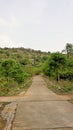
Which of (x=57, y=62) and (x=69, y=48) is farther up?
(x=69, y=48)

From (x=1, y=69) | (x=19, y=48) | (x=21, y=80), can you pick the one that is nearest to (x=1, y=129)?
(x=1, y=69)

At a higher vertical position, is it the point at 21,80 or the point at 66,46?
the point at 66,46

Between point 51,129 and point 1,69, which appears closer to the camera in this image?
point 51,129

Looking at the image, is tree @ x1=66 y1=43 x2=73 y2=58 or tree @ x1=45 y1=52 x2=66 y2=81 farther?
tree @ x1=66 y1=43 x2=73 y2=58

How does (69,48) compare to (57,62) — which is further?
(69,48)

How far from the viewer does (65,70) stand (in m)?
49.8

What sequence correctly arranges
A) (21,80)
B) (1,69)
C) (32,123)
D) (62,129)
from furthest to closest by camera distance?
(21,80), (1,69), (32,123), (62,129)

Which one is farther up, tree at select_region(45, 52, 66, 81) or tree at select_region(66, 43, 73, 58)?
tree at select_region(66, 43, 73, 58)

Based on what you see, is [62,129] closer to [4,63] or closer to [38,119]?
[38,119]

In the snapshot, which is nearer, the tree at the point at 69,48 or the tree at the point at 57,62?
the tree at the point at 57,62

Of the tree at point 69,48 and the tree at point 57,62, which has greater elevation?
the tree at point 69,48

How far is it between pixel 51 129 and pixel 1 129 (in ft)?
7.20

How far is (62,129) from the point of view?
10.1m

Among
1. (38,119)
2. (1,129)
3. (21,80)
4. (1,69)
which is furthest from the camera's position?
(21,80)
